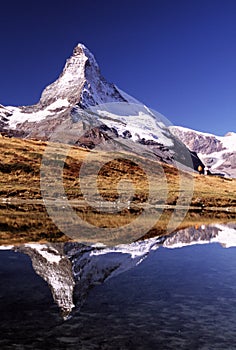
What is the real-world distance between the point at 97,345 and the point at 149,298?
5.14 meters

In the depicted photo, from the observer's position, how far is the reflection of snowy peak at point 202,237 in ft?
96.0

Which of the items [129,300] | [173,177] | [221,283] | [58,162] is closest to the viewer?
[129,300]

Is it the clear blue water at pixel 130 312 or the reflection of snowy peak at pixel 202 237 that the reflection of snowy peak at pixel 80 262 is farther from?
the clear blue water at pixel 130 312

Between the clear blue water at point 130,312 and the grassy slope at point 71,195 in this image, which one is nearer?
the clear blue water at point 130,312

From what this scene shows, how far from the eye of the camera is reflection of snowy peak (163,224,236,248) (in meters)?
29.3

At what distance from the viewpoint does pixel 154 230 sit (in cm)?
3584

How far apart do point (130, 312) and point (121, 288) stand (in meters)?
2.98

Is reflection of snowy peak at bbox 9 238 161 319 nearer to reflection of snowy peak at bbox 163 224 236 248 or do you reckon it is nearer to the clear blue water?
the clear blue water

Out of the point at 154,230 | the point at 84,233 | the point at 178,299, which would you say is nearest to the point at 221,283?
the point at 178,299

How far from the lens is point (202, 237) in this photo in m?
33.1

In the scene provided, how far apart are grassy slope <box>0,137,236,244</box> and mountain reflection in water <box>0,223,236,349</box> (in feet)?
18.7

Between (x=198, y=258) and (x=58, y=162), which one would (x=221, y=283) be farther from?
(x=58, y=162)

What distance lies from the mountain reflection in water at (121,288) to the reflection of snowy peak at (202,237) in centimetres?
195

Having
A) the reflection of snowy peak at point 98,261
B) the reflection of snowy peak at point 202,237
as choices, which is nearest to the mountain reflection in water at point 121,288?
the reflection of snowy peak at point 98,261
